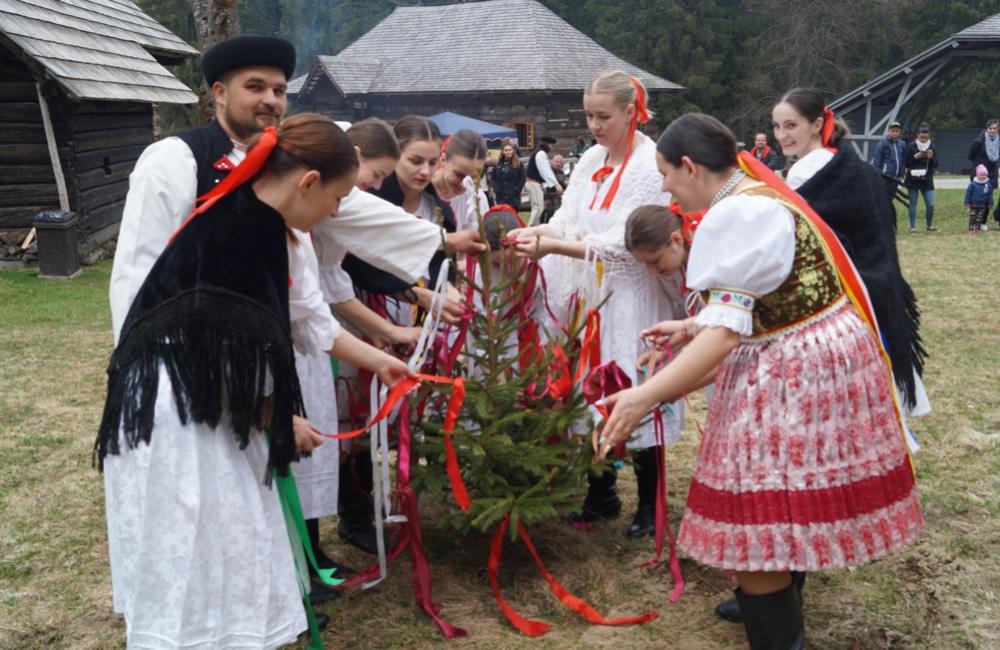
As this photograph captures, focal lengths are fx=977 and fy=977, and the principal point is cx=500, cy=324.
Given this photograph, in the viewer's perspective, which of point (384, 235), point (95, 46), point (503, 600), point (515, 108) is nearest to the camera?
point (384, 235)

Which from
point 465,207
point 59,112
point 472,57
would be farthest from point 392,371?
point 472,57

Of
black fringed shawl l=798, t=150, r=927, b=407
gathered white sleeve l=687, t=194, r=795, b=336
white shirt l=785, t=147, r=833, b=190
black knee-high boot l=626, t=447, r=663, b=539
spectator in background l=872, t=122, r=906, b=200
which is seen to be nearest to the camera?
gathered white sleeve l=687, t=194, r=795, b=336

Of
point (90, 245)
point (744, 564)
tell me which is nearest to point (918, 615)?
point (744, 564)

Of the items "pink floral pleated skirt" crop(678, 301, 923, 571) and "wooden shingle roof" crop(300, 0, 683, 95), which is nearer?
"pink floral pleated skirt" crop(678, 301, 923, 571)

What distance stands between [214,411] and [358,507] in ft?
6.53

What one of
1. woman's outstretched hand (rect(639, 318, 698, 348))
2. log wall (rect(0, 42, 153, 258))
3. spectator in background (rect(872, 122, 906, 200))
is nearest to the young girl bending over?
woman's outstretched hand (rect(639, 318, 698, 348))

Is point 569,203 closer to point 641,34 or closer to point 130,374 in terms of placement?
point 130,374

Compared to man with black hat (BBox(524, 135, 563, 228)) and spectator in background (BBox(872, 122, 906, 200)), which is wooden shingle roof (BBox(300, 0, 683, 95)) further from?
spectator in background (BBox(872, 122, 906, 200))

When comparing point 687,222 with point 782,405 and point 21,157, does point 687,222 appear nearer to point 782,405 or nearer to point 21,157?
point 782,405

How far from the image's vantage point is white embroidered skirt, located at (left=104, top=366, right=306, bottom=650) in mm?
2441

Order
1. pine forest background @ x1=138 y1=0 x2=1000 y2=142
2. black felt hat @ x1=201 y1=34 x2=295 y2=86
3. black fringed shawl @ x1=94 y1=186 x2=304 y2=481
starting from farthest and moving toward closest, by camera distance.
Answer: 1. pine forest background @ x1=138 y1=0 x2=1000 y2=142
2. black felt hat @ x1=201 y1=34 x2=295 y2=86
3. black fringed shawl @ x1=94 y1=186 x2=304 y2=481

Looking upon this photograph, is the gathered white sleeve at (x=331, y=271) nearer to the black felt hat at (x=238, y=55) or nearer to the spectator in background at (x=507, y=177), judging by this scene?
the black felt hat at (x=238, y=55)

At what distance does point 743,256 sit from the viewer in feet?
8.70

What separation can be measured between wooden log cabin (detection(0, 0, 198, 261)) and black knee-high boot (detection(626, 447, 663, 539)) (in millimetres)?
9876
